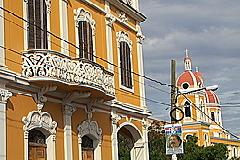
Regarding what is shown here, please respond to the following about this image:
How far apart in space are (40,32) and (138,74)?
8.88m

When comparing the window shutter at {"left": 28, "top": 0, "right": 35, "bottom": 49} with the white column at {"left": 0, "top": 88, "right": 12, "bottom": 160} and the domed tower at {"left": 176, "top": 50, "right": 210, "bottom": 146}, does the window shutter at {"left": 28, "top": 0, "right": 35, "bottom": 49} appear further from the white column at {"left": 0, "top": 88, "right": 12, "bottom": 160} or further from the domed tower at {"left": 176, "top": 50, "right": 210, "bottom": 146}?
the domed tower at {"left": 176, "top": 50, "right": 210, "bottom": 146}

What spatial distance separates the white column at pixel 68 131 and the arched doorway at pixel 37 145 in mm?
1027

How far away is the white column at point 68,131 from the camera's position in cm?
1978

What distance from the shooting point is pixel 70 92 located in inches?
779

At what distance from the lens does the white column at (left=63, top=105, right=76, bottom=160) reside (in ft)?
A: 64.9

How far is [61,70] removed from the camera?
18.3 meters

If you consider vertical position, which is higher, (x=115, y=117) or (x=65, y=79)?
(x=65, y=79)

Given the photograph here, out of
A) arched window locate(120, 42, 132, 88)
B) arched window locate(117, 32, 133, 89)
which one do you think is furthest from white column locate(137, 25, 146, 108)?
arched window locate(120, 42, 132, 88)

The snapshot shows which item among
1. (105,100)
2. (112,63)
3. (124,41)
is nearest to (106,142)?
(105,100)

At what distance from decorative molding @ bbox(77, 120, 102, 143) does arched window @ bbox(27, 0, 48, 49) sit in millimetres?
3707

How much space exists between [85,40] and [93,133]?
3.65 metres

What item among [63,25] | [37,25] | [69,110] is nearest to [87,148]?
[69,110]

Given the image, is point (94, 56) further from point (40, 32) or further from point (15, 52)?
point (15, 52)

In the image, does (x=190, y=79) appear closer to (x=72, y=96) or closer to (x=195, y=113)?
(x=195, y=113)
